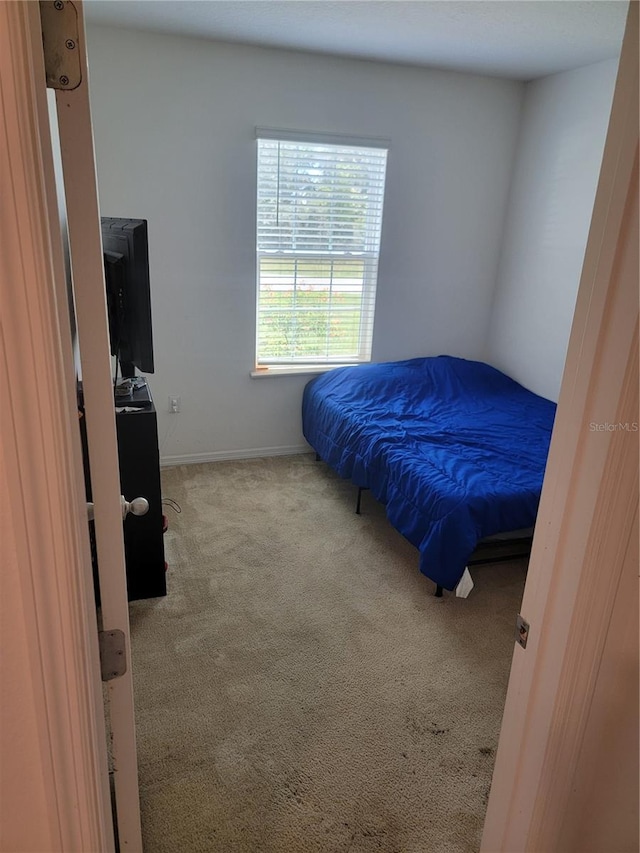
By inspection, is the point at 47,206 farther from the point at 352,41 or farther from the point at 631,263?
the point at 352,41

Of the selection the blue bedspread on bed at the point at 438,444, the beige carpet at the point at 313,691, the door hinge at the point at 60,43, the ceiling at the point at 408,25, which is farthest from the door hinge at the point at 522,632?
the ceiling at the point at 408,25

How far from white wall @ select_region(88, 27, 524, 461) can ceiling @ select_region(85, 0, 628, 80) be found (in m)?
0.18

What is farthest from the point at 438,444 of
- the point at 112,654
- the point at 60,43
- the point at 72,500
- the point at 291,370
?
the point at 60,43

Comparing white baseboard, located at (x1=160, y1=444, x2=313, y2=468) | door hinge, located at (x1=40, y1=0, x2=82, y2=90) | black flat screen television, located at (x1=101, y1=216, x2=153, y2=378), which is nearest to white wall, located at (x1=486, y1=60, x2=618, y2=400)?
white baseboard, located at (x1=160, y1=444, x2=313, y2=468)

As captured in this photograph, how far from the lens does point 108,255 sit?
2145 mm

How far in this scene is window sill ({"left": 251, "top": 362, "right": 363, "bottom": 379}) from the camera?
152 inches

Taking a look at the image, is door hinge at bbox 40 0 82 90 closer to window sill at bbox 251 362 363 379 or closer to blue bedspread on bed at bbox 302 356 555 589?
blue bedspread on bed at bbox 302 356 555 589

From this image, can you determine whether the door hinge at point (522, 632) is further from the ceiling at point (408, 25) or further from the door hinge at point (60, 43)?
the ceiling at point (408, 25)

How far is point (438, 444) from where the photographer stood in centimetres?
304

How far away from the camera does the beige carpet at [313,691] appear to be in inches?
61.9

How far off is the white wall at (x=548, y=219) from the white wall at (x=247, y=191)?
0.49ft

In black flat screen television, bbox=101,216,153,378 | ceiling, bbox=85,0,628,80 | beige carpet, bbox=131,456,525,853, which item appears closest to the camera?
beige carpet, bbox=131,456,525,853

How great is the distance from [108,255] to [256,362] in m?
1.78

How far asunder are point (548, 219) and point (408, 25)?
1542mm
